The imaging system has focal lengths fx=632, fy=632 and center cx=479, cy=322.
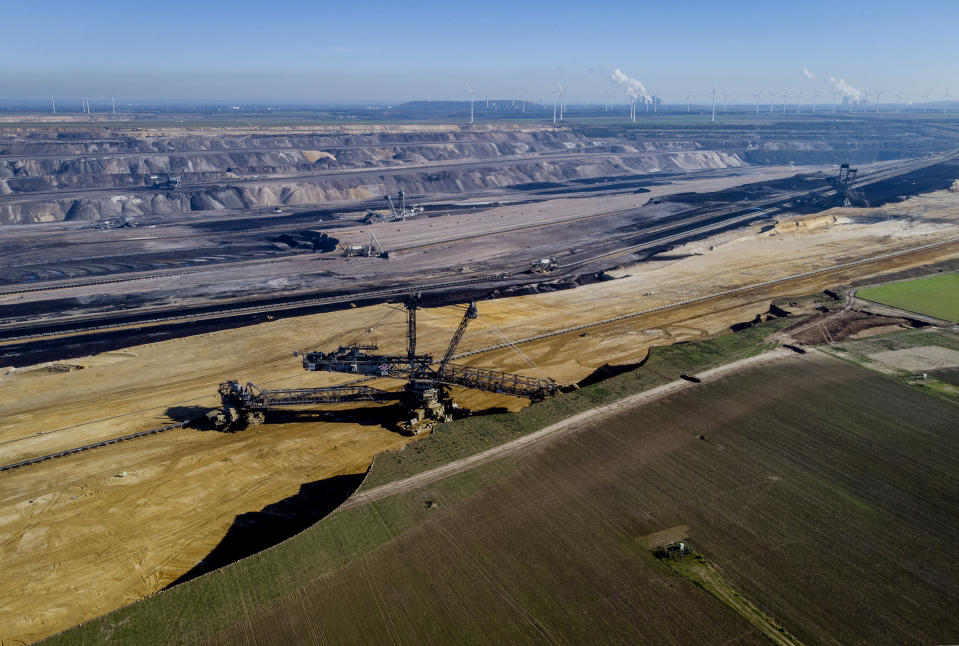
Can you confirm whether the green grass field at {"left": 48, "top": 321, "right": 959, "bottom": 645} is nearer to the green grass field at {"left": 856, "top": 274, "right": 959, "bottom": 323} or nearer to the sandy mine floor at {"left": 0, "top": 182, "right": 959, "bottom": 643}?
the sandy mine floor at {"left": 0, "top": 182, "right": 959, "bottom": 643}

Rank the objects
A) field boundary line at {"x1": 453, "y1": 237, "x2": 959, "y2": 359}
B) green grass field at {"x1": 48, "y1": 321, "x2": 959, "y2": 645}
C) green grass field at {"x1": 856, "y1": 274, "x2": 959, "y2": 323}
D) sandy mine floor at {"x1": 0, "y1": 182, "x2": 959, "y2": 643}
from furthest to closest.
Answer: green grass field at {"x1": 856, "y1": 274, "x2": 959, "y2": 323}, field boundary line at {"x1": 453, "y1": 237, "x2": 959, "y2": 359}, sandy mine floor at {"x1": 0, "y1": 182, "x2": 959, "y2": 643}, green grass field at {"x1": 48, "y1": 321, "x2": 959, "y2": 645}

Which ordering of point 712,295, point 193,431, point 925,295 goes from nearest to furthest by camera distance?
point 193,431 < point 925,295 < point 712,295

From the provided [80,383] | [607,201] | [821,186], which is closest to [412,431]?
[80,383]

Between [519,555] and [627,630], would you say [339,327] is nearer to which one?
[519,555]

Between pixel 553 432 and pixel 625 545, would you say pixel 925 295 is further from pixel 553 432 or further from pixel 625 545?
pixel 625 545

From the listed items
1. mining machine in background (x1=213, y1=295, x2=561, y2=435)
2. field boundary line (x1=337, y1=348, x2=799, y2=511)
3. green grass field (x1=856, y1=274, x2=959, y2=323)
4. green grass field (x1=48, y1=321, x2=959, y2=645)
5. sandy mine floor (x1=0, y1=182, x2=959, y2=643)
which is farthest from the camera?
green grass field (x1=856, y1=274, x2=959, y2=323)

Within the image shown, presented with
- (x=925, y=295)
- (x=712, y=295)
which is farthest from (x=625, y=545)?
(x=925, y=295)

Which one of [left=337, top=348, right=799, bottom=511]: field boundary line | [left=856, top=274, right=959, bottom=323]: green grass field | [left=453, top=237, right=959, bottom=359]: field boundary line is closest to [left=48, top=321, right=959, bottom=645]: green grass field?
[left=337, top=348, right=799, bottom=511]: field boundary line
